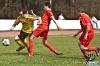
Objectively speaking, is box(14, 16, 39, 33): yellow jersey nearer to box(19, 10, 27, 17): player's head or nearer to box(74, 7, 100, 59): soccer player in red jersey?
box(19, 10, 27, 17): player's head

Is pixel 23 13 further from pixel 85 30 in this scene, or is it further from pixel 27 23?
pixel 85 30

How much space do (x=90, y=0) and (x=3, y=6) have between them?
13.4m

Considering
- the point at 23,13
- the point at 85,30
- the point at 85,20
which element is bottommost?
the point at 85,30

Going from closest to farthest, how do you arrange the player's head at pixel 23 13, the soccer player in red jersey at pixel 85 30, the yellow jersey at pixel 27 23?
the soccer player in red jersey at pixel 85 30 → the player's head at pixel 23 13 → the yellow jersey at pixel 27 23

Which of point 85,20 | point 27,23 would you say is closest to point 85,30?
point 85,20

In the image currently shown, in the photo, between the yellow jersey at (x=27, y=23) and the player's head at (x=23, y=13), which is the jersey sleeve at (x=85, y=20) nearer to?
the yellow jersey at (x=27, y=23)

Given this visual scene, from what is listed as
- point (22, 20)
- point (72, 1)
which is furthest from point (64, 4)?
point (22, 20)

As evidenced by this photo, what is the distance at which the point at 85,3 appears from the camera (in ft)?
178

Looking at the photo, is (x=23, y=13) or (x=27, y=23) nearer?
(x=23, y=13)

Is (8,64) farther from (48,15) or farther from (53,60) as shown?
(48,15)

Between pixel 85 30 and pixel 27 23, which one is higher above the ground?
pixel 85 30

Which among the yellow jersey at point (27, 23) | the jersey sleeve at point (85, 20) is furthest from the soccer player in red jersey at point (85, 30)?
the yellow jersey at point (27, 23)

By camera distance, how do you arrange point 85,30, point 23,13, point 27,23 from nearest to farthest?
point 85,30
point 23,13
point 27,23

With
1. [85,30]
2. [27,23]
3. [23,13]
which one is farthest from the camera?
[27,23]
